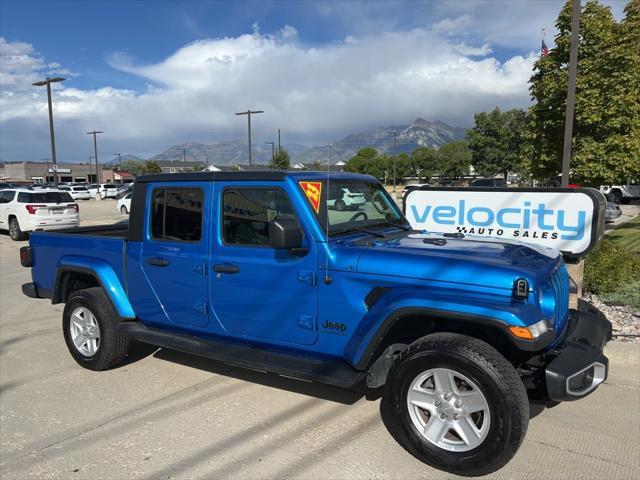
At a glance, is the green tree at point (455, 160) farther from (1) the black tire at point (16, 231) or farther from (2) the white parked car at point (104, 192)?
(1) the black tire at point (16, 231)

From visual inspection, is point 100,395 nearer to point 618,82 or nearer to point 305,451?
point 305,451

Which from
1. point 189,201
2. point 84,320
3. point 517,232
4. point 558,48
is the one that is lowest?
point 84,320

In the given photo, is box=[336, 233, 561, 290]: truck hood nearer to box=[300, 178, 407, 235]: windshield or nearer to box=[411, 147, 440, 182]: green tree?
box=[300, 178, 407, 235]: windshield

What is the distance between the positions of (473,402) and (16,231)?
16.3 metres

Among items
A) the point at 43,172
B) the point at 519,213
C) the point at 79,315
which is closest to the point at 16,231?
the point at 79,315

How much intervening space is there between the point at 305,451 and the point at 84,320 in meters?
2.68

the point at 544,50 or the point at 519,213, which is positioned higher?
the point at 544,50

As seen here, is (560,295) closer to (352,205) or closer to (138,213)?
(352,205)

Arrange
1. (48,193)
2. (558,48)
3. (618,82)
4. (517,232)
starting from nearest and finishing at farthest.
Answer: (517,232), (618,82), (558,48), (48,193)

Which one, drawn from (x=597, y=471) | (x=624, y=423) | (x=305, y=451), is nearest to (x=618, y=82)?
(x=624, y=423)

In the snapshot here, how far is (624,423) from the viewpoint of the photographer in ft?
11.8

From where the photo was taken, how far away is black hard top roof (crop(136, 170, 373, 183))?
372 cm

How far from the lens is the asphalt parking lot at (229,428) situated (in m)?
3.10

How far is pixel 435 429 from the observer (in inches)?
122
